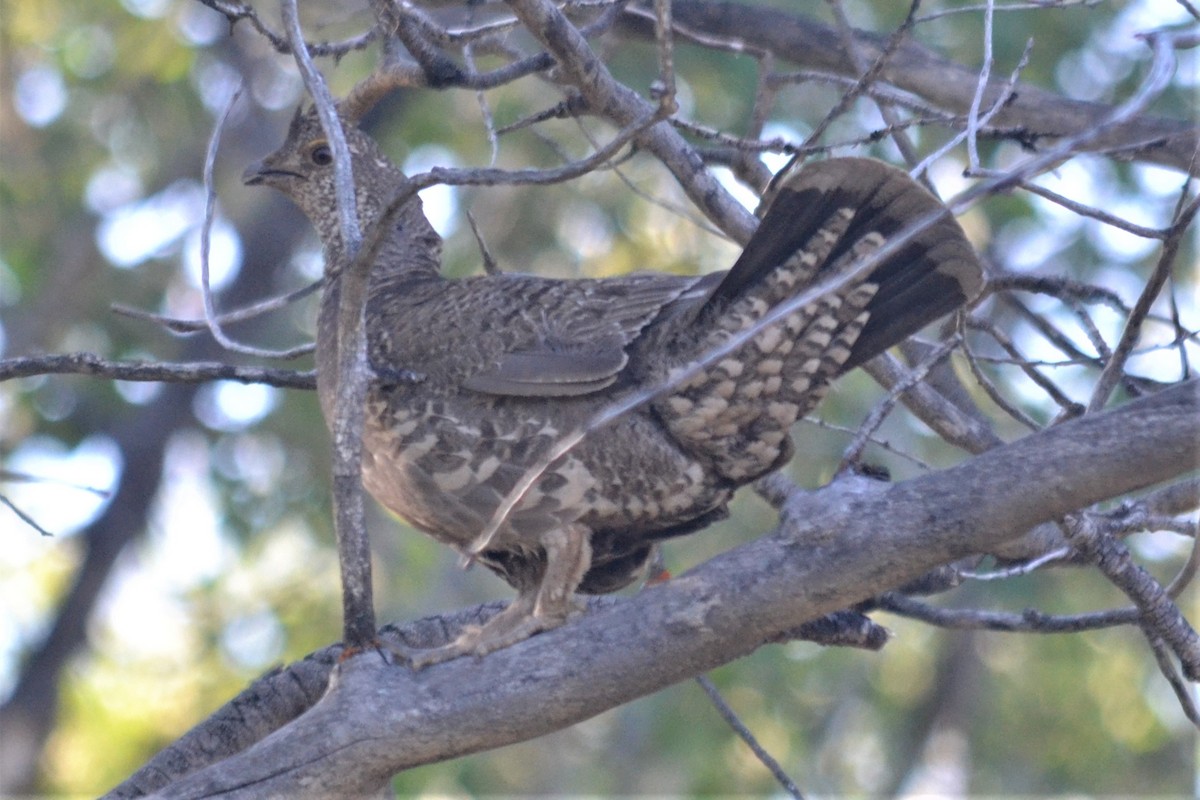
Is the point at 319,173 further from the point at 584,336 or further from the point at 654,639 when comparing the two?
the point at 654,639

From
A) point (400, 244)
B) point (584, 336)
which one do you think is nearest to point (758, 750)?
point (584, 336)

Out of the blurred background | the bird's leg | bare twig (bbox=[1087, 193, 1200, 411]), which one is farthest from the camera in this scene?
the blurred background

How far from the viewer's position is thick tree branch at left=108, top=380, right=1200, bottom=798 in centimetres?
286

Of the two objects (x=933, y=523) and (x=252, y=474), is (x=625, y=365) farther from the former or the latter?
(x=252, y=474)

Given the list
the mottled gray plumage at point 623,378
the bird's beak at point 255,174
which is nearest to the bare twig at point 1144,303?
the mottled gray plumage at point 623,378

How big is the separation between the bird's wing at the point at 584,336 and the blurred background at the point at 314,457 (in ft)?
16.6

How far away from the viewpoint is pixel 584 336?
160 inches

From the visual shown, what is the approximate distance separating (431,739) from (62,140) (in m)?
10.2

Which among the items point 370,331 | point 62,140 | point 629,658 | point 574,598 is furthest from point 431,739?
point 62,140

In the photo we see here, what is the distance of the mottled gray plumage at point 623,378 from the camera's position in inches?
146

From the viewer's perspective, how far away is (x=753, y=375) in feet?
12.6

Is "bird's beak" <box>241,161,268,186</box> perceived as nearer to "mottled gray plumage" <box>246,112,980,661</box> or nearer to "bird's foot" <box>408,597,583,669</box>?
"mottled gray plumage" <box>246,112,980,661</box>

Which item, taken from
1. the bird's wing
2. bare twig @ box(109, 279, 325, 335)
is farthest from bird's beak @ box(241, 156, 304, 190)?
the bird's wing

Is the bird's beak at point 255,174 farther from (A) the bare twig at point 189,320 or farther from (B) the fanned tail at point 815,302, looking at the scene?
(B) the fanned tail at point 815,302
